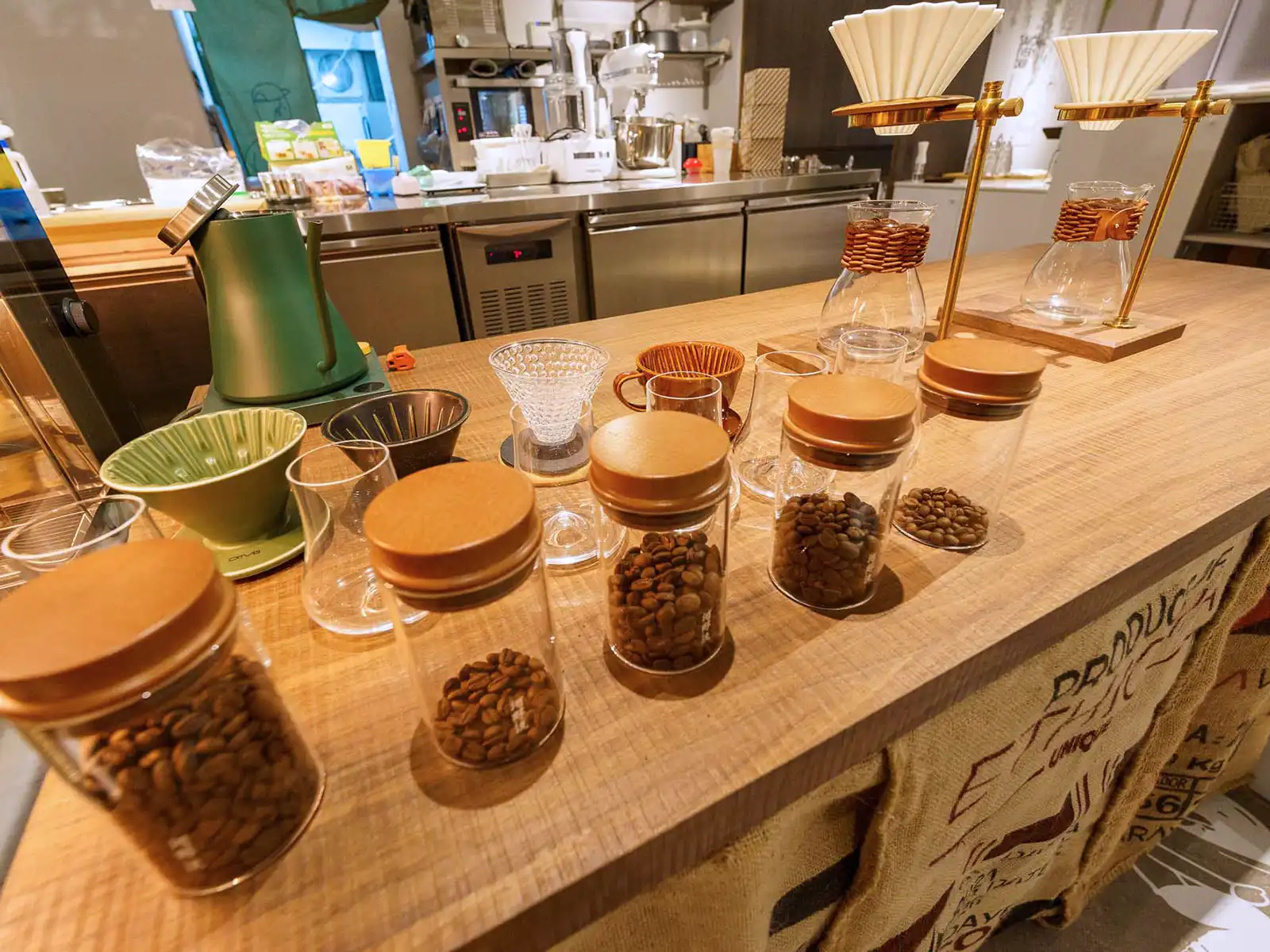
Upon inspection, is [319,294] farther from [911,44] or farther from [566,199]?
[566,199]

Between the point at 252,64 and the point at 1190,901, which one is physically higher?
the point at 252,64

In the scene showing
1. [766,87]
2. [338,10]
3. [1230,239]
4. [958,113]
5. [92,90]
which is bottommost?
[1230,239]

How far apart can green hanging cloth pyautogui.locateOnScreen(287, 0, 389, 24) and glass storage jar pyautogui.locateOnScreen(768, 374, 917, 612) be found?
4.12 m

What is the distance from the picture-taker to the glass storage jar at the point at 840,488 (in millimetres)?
469

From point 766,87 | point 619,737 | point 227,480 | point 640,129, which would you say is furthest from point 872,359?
point 766,87

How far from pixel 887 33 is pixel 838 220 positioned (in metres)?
2.55

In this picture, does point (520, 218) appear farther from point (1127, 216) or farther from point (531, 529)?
point (531, 529)

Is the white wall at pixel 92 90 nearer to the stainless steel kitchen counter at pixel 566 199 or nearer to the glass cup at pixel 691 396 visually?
the stainless steel kitchen counter at pixel 566 199

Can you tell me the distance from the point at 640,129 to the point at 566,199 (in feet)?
2.24

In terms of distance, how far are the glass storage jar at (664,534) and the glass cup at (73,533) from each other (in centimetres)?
31

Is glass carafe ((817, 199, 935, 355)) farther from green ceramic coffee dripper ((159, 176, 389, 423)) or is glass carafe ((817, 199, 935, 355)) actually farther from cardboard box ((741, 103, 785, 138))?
cardboard box ((741, 103, 785, 138))

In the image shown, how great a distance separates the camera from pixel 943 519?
24.4 inches

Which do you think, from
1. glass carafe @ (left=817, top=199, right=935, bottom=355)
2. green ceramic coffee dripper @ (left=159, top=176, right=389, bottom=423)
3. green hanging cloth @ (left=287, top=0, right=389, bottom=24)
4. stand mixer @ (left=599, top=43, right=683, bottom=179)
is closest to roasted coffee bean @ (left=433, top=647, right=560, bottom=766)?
green ceramic coffee dripper @ (left=159, top=176, right=389, bottom=423)

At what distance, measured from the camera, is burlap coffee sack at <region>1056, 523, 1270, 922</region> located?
86 cm
